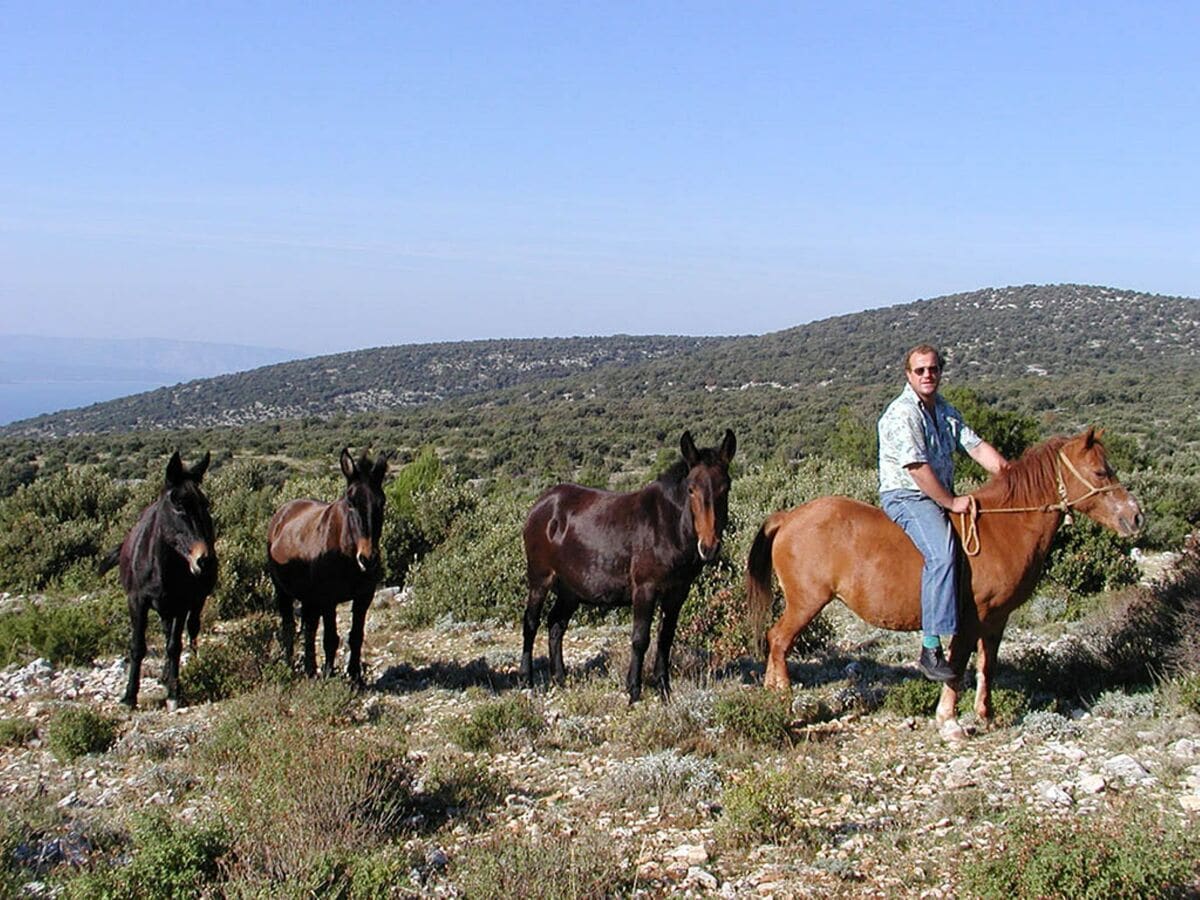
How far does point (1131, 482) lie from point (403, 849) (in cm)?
1696

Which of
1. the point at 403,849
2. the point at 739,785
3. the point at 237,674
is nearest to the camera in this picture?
the point at 403,849

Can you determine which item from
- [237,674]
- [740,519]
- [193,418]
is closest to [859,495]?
[740,519]

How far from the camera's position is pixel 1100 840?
3.94 meters

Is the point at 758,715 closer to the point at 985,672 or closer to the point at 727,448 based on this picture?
the point at 985,672

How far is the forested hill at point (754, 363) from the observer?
206ft

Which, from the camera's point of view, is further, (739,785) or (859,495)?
(859,495)

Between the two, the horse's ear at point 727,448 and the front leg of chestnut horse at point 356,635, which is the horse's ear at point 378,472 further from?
the horse's ear at point 727,448

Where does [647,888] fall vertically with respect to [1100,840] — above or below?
below

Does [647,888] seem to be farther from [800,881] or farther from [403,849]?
[403,849]

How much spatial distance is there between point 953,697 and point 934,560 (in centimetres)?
110

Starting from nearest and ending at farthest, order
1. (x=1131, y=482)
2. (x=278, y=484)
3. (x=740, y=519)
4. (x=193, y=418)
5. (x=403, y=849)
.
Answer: (x=403, y=849)
(x=740, y=519)
(x=1131, y=482)
(x=278, y=484)
(x=193, y=418)

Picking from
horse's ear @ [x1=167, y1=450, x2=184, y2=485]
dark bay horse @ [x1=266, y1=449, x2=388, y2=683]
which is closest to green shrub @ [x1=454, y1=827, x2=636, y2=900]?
dark bay horse @ [x1=266, y1=449, x2=388, y2=683]

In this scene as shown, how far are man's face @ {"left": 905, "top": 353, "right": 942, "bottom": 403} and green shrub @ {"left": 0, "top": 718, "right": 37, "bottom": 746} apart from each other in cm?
719

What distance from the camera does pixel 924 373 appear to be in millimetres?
6180
